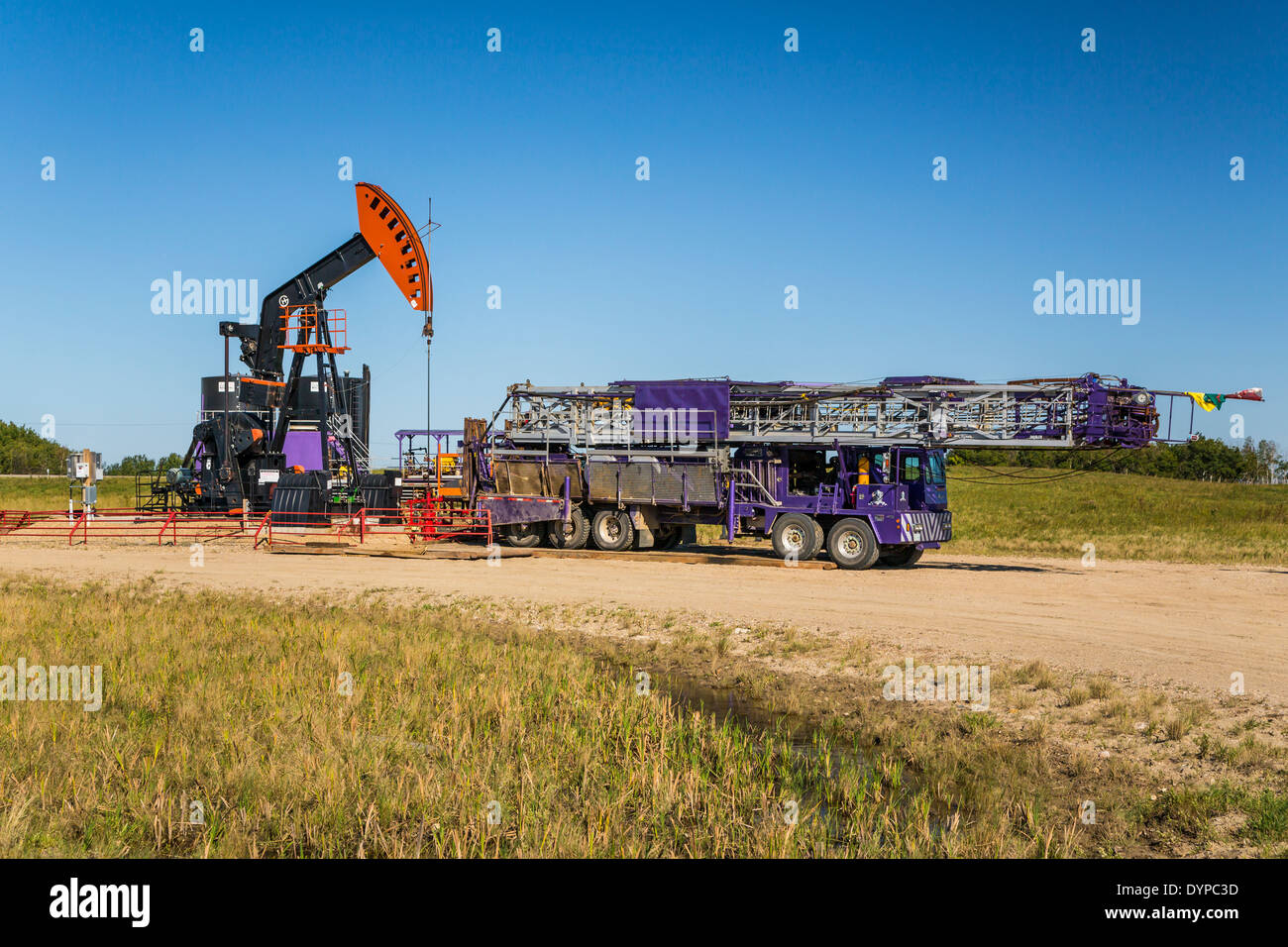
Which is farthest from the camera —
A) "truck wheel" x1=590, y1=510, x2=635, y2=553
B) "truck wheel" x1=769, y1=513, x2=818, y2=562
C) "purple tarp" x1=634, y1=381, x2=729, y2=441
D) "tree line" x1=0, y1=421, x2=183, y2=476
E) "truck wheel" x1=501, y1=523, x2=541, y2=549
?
"tree line" x1=0, y1=421, x2=183, y2=476

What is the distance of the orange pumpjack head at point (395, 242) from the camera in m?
30.5

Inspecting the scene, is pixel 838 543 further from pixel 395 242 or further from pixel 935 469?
pixel 395 242

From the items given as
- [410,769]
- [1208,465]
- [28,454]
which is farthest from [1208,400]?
[28,454]

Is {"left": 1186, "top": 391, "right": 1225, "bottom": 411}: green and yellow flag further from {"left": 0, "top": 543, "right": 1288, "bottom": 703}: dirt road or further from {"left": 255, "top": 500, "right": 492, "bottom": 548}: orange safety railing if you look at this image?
{"left": 255, "top": 500, "right": 492, "bottom": 548}: orange safety railing

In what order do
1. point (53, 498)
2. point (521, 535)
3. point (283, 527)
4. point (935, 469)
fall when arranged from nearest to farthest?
1. point (935, 469)
2. point (521, 535)
3. point (283, 527)
4. point (53, 498)

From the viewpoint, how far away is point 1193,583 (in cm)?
1803

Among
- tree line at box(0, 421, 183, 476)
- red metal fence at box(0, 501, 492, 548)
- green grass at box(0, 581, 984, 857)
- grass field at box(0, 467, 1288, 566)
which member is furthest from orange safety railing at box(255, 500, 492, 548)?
tree line at box(0, 421, 183, 476)

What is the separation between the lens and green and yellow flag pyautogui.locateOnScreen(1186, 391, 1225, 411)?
1759 cm

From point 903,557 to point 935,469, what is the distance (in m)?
2.00

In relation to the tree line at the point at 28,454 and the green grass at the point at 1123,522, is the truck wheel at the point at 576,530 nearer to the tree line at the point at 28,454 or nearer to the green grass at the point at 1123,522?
the green grass at the point at 1123,522

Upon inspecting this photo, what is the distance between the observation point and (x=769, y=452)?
70.5 feet

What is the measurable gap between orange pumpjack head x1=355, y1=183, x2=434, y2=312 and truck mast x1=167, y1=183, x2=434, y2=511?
0.03 m

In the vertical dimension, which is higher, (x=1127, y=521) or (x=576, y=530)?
(x=576, y=530)
